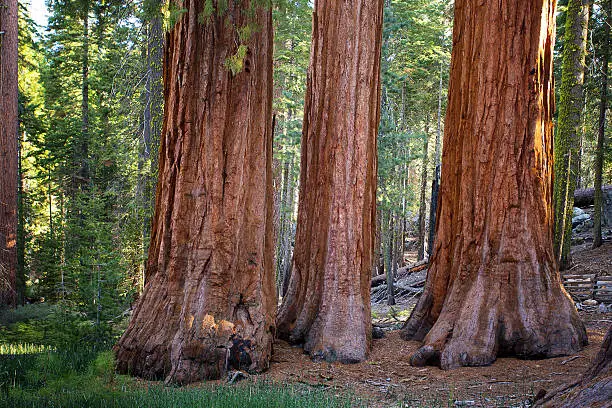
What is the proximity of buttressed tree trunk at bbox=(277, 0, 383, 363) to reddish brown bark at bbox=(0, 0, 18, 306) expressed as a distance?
384 inches

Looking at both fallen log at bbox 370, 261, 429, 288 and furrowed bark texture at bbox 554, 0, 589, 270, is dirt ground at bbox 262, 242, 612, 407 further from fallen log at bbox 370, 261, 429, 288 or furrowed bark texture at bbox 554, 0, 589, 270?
fallen log at bbox 370, 261, 429, 288

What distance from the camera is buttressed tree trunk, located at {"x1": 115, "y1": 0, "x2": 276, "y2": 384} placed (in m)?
6.56

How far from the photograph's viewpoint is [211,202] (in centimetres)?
685

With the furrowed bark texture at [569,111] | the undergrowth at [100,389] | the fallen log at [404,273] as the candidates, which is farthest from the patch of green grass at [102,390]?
the fallen log at [404,273]

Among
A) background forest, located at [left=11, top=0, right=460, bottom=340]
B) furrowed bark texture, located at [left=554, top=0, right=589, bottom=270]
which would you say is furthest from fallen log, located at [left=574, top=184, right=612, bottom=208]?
furrowed bark texture, located at [left=554, top=0, right=589, bottom=270]

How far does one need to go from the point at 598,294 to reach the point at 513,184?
5.03m

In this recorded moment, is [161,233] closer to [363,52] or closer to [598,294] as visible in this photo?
[363,52]

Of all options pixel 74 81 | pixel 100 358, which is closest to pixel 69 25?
pixel 74 81

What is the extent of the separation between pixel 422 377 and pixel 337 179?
2.95m

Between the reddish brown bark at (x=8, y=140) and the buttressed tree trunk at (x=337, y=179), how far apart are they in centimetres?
976

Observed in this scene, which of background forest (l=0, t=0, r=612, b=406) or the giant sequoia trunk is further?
background forest (l=0, t=0, r=612, b=406)

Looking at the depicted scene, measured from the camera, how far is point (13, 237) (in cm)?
1462

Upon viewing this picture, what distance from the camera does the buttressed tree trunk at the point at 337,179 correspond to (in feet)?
25.4

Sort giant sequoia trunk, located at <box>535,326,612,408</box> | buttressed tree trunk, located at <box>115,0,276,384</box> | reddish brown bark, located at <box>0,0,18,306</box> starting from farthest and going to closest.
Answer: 1. reddish brown bark, located at <box>0,0,18,306</box>
2. buttressed tree trunk, located at <box>115,0,276,384</box>
3. giant sequoia trunk, located at <box>535,326,612,408</box>
